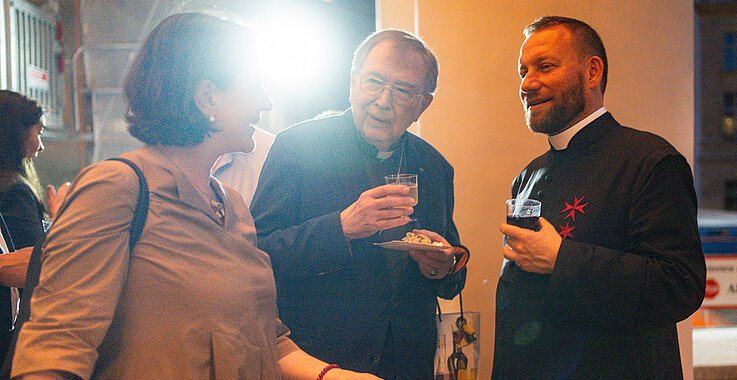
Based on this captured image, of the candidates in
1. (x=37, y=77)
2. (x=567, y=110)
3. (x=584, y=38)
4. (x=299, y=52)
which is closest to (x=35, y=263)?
(x=567, y=110)

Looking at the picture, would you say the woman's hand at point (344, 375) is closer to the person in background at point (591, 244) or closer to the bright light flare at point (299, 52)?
the person in background at point (591, 244)

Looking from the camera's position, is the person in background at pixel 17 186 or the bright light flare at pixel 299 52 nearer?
the person in background at pixel 17 186

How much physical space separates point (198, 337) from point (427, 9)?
7.32 feet

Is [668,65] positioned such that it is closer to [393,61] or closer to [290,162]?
[393,61]

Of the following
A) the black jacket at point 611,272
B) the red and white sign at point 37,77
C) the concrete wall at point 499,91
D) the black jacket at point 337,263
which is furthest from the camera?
the red and white sign at point 37,77

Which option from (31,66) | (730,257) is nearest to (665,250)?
(730,257)

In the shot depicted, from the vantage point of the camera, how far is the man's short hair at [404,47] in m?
1.97

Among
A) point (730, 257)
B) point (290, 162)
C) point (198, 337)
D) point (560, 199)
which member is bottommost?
point (730, 257)

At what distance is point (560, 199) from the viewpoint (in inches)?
73.4

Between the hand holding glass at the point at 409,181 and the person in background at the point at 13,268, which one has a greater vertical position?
the hand holding glass at the point at 409,181

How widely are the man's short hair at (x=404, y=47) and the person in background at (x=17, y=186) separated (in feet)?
4.12

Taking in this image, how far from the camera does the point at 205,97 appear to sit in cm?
125

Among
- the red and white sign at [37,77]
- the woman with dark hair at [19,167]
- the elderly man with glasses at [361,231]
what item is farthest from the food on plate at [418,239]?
the red and white sign at [37,77]

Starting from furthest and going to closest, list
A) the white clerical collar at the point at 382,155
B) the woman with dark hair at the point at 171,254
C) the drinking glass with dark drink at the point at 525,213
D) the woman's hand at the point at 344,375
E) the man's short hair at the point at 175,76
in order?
the white clerical collar at the point at 382,155
the drinking glass with dark drink at the point at 525,213
the woman's hand at the point at 344,375
the man's short hair at the point at 175,76
the woman with dark hair at the point at 171,254
